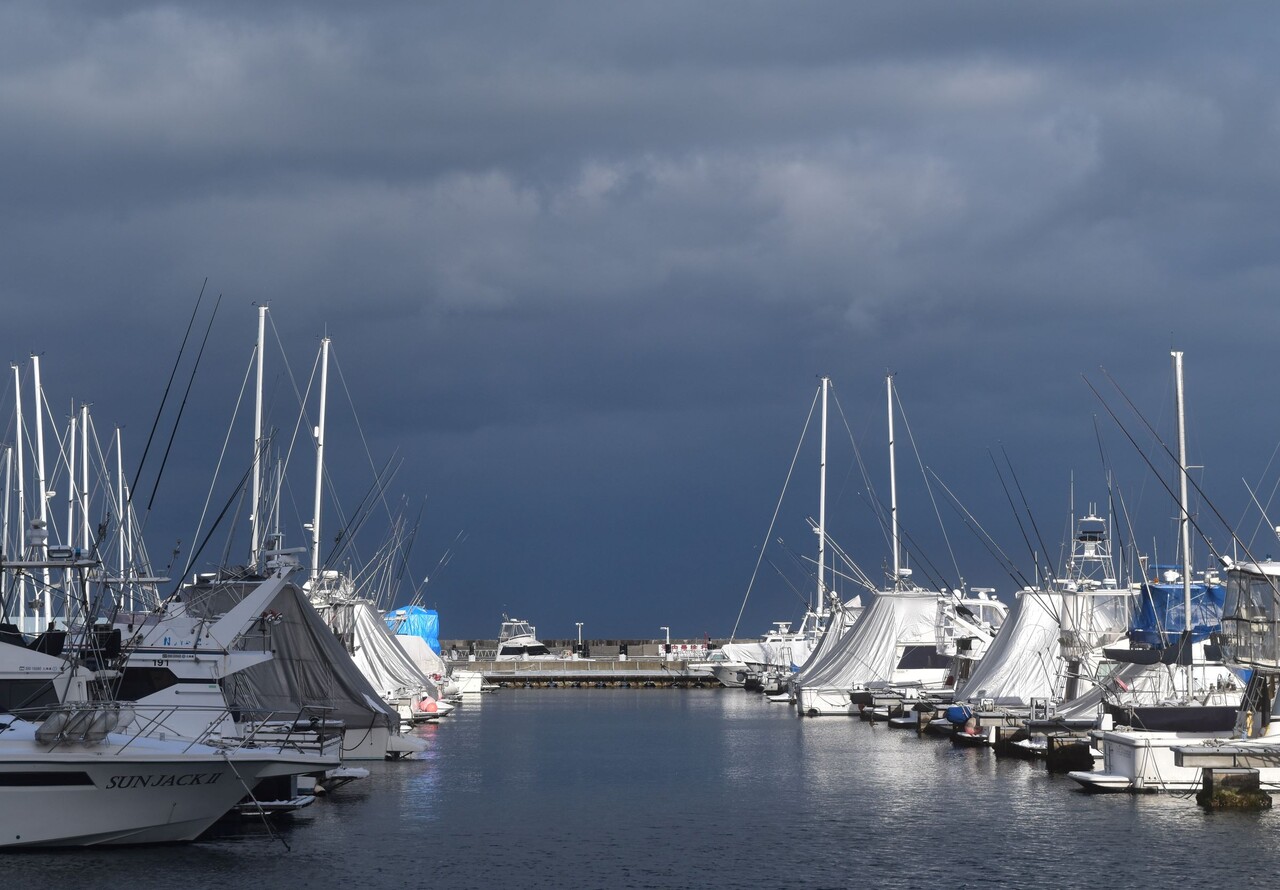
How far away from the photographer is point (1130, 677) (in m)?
48.9

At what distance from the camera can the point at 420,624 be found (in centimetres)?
9838

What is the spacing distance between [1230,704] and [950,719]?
19103 millimetres

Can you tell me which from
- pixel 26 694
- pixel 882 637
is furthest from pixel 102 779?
pixel 882 637

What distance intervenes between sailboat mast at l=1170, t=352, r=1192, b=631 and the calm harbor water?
6249 millimetres

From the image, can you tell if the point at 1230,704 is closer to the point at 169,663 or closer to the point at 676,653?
the point at 169,663

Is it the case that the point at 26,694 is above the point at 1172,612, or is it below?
below

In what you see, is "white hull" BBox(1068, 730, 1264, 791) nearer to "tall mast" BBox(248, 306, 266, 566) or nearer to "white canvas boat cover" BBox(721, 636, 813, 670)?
"tall mast" BBox(248, 306, 266, 566)

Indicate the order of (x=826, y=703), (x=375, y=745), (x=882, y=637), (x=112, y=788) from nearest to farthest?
(x=112, y=788)
(x=375, y=745)
(x=826, y=703)
(x=882, y=637)

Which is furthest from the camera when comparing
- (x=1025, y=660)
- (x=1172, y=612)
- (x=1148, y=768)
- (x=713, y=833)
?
(x=1025, y=660)

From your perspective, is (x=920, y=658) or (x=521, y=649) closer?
(x=920, y=658)

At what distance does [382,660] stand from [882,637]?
25083mm

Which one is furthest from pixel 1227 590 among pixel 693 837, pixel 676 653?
pixel 676 653

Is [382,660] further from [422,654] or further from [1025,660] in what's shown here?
[1025,660]

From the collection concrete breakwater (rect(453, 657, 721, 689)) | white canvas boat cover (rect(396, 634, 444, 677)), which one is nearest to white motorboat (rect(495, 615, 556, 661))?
concrete breakwater (rect(453, 657, 721, 689))
